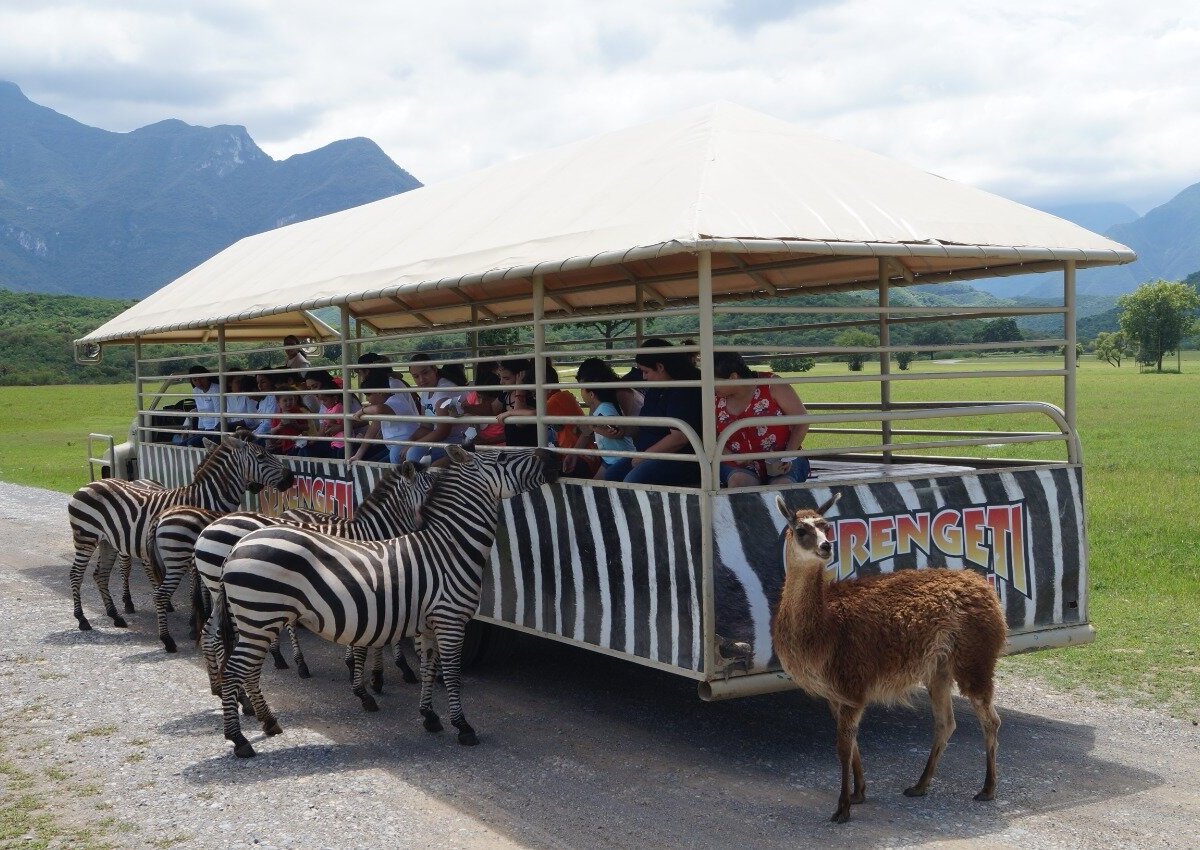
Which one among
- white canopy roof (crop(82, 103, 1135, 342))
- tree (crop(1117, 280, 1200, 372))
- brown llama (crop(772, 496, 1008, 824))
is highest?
tree (crop(1117, 280, 1200, 372))

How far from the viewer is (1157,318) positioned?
353ft

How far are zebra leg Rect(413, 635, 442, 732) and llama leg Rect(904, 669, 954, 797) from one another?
276 centimetres

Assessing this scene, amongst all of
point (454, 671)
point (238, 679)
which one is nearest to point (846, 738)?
point (454, 671)

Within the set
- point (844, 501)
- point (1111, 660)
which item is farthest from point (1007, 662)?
point (844, 501)

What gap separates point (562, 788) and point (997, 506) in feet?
9.53

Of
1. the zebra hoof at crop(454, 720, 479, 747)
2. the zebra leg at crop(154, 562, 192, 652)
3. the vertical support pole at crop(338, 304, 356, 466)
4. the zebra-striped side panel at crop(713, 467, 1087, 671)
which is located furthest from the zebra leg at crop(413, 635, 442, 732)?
the zebra leg at crop(154, 562, 192, 652)

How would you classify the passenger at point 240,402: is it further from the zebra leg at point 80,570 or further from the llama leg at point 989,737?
the llama leg at point 989,737

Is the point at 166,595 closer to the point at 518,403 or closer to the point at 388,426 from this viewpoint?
the point at 388,426

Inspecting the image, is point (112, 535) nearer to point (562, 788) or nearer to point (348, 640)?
point (348, 640)

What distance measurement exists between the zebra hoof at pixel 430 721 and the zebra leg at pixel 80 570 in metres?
4.78

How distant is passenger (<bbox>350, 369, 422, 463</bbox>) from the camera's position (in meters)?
9.22

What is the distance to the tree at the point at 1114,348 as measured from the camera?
114188 mm

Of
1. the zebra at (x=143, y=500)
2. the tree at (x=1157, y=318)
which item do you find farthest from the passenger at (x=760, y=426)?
the tree at (x=1157, y=318)

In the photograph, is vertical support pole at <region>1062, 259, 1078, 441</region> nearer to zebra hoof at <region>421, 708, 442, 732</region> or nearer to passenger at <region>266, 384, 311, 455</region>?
zebra hoof at <region>421, 708, 442, 732</region>
